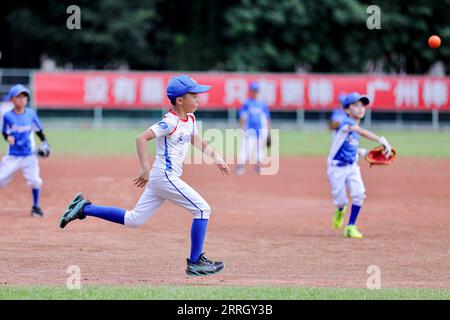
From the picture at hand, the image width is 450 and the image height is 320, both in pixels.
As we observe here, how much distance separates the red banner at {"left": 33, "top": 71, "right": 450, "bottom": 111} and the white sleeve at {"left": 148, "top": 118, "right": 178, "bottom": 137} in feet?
86.1

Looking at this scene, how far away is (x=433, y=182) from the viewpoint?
62.6 ft

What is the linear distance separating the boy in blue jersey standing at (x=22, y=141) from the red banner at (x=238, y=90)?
21.1 m

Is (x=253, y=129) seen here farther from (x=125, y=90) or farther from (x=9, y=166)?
(x=125, y=90)

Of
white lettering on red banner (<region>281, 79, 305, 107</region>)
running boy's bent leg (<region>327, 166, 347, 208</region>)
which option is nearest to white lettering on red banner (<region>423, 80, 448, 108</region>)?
white lettering on red banner (<region>281, 79, 305, 107</region>)

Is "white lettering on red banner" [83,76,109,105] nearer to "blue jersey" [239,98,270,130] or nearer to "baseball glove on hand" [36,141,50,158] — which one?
"blue jersey" [239,98,270,130]

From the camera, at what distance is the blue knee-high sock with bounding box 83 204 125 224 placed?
361 inches

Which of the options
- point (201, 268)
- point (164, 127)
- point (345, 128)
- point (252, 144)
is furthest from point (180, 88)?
point (252, 144)

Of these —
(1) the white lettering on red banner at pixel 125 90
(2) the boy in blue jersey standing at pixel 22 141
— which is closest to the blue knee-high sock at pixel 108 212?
(2) the boy in blue jersey standing at pixel 22 141

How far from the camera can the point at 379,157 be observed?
12.1 metres

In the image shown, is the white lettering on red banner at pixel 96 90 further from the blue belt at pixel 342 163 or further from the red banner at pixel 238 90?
the blue belt at pixel 342 163

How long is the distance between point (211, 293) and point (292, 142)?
23261 mm
